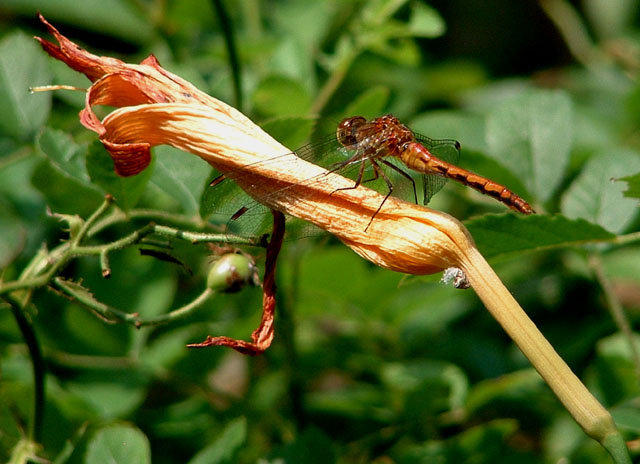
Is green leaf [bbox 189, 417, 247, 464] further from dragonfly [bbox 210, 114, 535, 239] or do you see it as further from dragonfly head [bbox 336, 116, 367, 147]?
dragonfly head [bbox 336, 116, 367, 147]

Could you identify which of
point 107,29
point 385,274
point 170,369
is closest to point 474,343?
point 385,274

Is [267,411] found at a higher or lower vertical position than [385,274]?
lower

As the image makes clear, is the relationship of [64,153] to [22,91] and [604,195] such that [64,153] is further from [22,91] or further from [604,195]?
[604,195]

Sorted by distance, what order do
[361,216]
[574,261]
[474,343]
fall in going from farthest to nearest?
1. [574,261]
2. [474,343]
3. [361,216]

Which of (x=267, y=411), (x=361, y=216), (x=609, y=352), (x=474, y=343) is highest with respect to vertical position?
(x=474, y=343)

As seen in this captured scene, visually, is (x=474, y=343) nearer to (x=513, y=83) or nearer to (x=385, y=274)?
(x=385, y=274)

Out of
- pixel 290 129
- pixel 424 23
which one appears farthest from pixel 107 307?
pixel 424 23

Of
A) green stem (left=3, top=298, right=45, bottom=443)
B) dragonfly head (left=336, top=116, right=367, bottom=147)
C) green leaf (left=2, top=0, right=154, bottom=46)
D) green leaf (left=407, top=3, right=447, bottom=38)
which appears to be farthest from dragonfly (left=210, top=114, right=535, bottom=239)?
green leaf (left=2, top=0, right=154, bottom=46)
